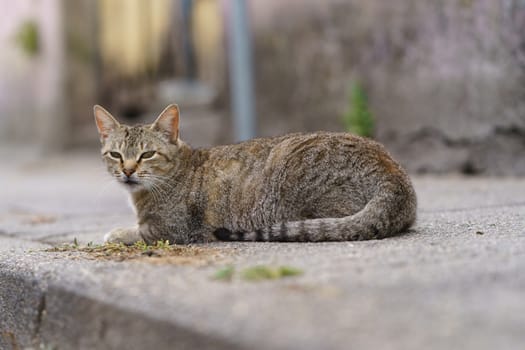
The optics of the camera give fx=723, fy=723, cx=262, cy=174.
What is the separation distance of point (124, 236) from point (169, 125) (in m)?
0.59

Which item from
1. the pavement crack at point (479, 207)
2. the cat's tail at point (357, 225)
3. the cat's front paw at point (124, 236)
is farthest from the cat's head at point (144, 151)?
the pavement crack at point (479, 207)

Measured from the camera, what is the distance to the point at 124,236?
3.20 m

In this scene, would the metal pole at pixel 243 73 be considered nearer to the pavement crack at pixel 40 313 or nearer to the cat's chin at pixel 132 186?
the cat's chin at pixel 132 186

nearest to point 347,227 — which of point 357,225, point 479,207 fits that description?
point 357,225

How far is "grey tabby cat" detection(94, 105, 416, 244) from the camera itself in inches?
113

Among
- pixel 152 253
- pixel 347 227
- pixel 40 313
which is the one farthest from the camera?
pixel 347 227

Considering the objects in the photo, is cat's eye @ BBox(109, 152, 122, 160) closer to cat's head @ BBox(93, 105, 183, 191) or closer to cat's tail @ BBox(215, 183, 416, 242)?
cat's head @ BBox(93, 105, 183, 191)

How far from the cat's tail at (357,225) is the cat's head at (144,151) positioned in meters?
0.65

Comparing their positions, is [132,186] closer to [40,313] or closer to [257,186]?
[257,186]

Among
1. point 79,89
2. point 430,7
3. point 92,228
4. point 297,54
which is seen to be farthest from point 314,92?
point 79,89

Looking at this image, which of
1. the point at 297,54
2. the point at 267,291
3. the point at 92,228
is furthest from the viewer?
the point at 297,54

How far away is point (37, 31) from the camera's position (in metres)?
9.63

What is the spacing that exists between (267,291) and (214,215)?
1407 millimetres

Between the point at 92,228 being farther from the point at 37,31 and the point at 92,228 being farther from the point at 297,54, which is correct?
the point at 37,31
